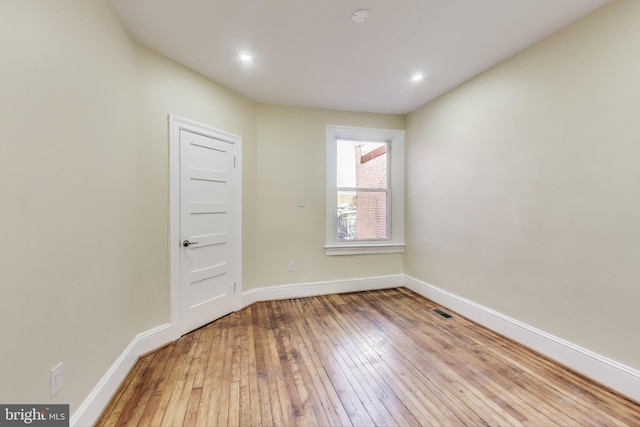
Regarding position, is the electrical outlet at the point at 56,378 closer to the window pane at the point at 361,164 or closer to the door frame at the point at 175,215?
the door frame at the point at 175,215

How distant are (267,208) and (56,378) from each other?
7.65 ft

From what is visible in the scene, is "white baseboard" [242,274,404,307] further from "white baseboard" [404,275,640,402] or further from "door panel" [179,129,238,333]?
"white baseboard" [404,275,640,402]

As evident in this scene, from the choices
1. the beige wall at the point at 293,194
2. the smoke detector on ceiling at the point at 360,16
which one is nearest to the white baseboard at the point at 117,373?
the beige wall at the point at 293,194

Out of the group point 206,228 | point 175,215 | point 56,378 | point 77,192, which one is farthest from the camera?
point 206,228

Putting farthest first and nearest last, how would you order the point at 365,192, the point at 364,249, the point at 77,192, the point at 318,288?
the point at 365,192, the point at 364,249, the point at 318,288, the point at 77,192

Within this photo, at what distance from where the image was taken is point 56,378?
1.21 meters

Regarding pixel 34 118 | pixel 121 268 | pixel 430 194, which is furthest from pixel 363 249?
pixel 34 118

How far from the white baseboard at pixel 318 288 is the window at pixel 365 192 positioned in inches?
16.3

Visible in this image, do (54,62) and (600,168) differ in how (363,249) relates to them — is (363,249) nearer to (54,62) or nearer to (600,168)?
(600,168)

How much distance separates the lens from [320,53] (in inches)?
87.1

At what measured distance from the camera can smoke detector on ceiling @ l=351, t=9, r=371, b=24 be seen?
5.68 ft

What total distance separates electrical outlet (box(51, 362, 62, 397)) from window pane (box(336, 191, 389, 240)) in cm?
292

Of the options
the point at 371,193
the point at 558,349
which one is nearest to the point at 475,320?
the point at 558,349

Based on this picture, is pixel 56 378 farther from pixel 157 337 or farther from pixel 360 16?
pixel 360 16
